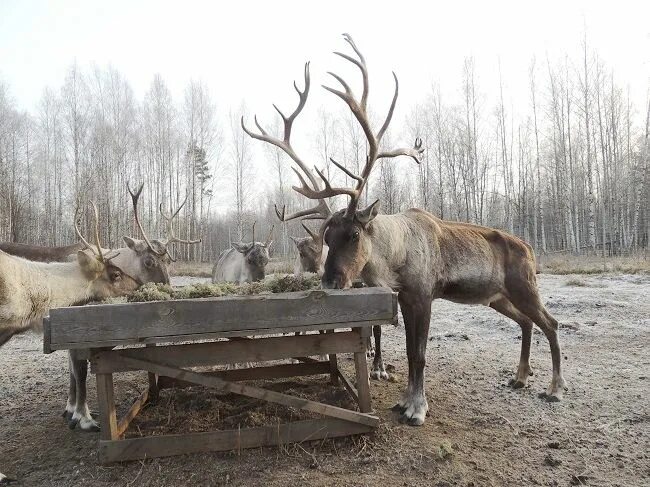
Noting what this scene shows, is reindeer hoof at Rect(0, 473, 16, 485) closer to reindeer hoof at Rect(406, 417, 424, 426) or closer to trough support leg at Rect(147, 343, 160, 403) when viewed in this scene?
trough support leg at Rect(147, 343, 160, 403)

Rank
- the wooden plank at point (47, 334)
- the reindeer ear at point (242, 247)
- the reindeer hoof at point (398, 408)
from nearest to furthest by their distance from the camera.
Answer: the wooden plank at point (47, 334)
the reindeer hoof at point (398, 408)
the reindeer ear at point (242, 247)

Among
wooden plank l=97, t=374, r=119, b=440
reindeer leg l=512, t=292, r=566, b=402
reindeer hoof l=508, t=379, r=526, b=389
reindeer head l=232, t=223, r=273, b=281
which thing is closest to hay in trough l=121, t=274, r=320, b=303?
wooden plank l=97, t=374, r=119, b=440

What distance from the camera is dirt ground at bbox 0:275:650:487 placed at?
10.9 feet

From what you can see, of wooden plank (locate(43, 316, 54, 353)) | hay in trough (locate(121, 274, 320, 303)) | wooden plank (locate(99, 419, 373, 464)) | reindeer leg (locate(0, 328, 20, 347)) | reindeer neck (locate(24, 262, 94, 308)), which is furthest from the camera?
reindeer neck (locate(24, 262, 94, 308))

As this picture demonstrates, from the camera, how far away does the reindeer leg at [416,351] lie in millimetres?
4297

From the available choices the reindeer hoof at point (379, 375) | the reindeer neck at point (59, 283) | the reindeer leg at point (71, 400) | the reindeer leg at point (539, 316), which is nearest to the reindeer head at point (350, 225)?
the reindeer hoof at point (379, 375)

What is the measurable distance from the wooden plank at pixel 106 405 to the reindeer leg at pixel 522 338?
168 inches

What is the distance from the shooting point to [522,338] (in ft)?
17.4

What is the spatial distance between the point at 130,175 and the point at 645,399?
A: 31074mm

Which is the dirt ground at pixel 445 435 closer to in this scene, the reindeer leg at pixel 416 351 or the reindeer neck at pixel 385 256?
the reindeer leg at pixel 416 351

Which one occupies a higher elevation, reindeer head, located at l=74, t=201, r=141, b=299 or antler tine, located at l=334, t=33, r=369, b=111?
antler tine, located at l=334, t=33, r=369, b=111

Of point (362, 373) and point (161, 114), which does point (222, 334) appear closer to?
point (362, 373)

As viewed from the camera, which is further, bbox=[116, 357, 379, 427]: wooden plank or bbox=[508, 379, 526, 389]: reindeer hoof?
bbox=[508, 379, 526, 389]: reindeer hoof

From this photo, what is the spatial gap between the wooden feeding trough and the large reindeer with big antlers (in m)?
0.60
